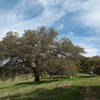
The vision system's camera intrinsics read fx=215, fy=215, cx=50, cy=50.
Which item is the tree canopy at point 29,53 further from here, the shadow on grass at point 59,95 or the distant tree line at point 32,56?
the shadow on grass at point 59,95

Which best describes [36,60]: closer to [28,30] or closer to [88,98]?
[28,30]

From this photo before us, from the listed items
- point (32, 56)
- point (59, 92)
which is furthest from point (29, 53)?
point (59, 92)

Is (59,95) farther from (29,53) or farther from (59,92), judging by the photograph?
(29,53)

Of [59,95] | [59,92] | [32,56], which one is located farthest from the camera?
[32,56]

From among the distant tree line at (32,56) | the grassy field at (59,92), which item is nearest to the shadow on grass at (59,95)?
the grassy field at (59,92)

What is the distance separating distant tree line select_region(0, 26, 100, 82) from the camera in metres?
31.1

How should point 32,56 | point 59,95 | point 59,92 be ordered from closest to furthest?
1. point 59,95
2. point 59,92
3. point 32,56

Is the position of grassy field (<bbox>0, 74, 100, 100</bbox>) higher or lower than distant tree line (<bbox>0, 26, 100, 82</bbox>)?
lower

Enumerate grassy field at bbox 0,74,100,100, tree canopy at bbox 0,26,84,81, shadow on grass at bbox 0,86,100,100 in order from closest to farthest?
shadow on grass at bbox 0,86,100,100
grassy field at bbox 0,74,100,100
tree canopy at bbox 0,26,84,81

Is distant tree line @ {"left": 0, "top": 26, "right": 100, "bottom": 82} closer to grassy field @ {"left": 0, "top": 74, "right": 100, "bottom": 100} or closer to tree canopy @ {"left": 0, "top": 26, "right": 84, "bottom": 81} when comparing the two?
tree canopy @ {"left": 0, "top": 26, "right": 84, "bottom": 81}

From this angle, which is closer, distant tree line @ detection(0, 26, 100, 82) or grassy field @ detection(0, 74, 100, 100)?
grassy field @ detection(0, 74, 100, 100)

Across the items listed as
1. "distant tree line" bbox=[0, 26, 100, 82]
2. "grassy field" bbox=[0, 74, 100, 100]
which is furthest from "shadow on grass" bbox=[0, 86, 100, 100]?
"distant tree line" bbox=[0, 26, 100, 82]

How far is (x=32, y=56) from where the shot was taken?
3103cm

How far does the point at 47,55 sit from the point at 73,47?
194 inches
